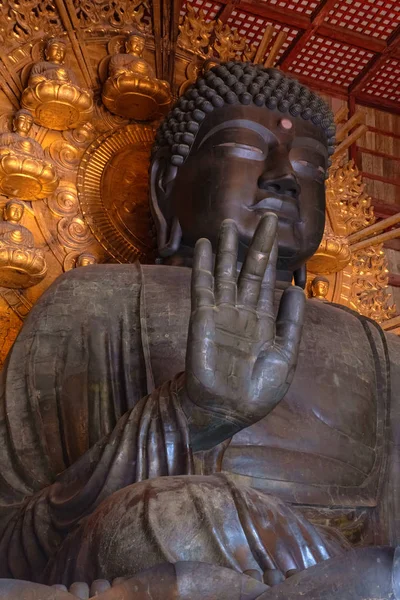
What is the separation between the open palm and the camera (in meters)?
2.42

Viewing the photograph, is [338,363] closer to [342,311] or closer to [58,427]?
[342,311]

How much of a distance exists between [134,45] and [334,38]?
1.35 metres

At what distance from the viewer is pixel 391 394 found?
11.2 feet

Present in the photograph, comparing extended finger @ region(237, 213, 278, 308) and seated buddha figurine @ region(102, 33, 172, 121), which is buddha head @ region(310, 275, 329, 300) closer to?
seated buddha figurine @ region(102, 33, 172, 121)

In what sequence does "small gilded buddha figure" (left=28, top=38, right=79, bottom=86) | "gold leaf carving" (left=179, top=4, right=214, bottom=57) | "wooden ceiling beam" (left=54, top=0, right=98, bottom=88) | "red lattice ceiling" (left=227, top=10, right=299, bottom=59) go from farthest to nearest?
1. "red lattice ceiling" (left=227, top=10, right=299, bottom=59)
2. "gold leaf carving" (left=179, top=4, right=214, bottom=57)
3. "wooden ceiling beam" (left=54, top=0, right=98, bottom=88)
4. "small gilded buddha figure" (left=28, top=38, right=79, bottom=86)

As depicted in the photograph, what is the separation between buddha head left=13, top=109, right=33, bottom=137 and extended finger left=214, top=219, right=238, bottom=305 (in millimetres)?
1445

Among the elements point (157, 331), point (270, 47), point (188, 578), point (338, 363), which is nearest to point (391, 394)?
point (338, 363)

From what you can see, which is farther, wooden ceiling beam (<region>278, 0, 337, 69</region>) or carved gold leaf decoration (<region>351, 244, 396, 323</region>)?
wooden ceiling beam (<region>278, 0, 337, 69</region>)

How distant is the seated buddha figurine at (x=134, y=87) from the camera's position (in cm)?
399

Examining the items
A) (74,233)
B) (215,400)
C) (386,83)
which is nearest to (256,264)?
(215,400)

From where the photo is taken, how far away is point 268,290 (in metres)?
2.60

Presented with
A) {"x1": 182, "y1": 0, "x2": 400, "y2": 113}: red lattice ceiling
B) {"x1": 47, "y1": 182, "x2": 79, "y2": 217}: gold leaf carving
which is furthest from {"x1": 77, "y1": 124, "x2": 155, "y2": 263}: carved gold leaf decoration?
{"x1": 182, "y1": 0, "x2": 400, "y2": 113}: red lattice ceiling

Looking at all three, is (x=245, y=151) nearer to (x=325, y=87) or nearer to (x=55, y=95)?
(x=55, y=95)

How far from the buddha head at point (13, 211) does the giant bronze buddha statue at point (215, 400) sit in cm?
45
